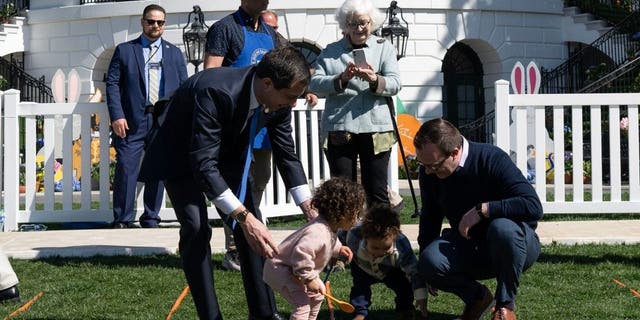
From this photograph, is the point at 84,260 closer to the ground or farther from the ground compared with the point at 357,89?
closer to the ground

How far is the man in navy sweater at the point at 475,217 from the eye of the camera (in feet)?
17.3

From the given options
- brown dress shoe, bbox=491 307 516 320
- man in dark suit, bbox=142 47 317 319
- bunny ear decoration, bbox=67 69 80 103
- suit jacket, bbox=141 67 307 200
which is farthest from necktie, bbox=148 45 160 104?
bunny ear decoration, bbox=67 69 80 103

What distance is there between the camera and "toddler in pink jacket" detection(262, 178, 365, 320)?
4855 mm

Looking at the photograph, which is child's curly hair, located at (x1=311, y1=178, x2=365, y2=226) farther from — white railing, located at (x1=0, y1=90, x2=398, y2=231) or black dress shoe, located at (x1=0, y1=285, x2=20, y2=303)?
white railing, located at (x1=0, y1=90, x2=398, y2=231)

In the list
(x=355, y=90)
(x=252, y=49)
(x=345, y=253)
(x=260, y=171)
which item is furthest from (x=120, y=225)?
(x=345, y=253)

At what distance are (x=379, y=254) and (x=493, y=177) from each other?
2.18ft

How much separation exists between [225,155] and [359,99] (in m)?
1.97

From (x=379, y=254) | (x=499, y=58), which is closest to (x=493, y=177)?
(x=379, y=254)

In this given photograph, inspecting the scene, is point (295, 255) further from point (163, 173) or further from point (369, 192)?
point (369, 192)

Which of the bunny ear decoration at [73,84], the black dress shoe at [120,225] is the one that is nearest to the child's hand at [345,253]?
the black dress shoe at [120,225]

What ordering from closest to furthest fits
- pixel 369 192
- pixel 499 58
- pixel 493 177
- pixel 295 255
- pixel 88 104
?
pixel 295 255, pixel 493 177, pixel 369 192, pixel 88 104, pixel 499 58

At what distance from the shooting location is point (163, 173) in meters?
5.06

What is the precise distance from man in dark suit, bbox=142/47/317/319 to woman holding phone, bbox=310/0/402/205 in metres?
1.38

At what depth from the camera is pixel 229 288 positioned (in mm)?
6539
